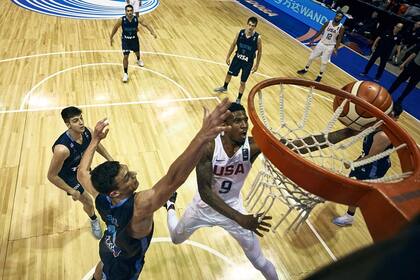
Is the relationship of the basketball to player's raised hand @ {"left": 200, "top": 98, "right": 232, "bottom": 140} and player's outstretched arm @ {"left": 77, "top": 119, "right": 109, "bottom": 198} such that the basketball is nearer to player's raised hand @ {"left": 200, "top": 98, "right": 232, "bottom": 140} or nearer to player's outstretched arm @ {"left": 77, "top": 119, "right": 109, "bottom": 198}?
player's raised hand @ {"left": 200, "top": 98, "right": 232, "bottom": 140}

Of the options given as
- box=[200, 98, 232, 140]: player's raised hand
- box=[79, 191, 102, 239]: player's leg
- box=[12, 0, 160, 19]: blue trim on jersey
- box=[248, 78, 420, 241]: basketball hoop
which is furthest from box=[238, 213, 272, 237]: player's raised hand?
box=[12, 0, 160, 19]: blue trim on jersey

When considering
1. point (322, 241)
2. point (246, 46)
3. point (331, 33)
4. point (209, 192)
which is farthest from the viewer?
point (331, 33)

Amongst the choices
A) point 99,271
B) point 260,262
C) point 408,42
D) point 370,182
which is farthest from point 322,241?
point 408,42

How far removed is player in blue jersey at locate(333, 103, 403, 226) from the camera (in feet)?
10.1

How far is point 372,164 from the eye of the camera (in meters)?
4.04

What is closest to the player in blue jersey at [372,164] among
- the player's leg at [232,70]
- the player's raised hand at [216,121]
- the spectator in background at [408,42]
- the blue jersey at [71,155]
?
the player's raised hand at [216,121]

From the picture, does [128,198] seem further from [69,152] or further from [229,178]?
[69,152]

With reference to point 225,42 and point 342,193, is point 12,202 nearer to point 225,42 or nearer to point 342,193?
point 342,193

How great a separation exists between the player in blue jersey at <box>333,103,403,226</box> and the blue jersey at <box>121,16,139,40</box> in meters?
5.92

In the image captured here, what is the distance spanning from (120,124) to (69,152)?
2.83 metres

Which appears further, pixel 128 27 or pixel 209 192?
pixel 128 27

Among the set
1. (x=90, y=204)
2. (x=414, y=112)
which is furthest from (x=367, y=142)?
(x=414, y=112)

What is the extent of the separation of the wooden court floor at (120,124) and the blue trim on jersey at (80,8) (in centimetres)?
60

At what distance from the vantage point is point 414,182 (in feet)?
5.16
